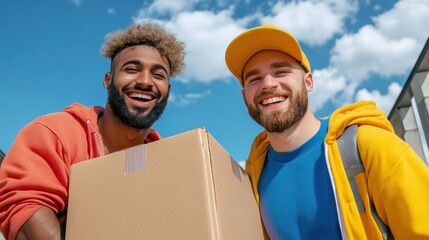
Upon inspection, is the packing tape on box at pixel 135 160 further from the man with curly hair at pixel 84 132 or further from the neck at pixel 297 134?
the neck at pixel 297 134

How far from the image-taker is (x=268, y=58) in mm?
2234

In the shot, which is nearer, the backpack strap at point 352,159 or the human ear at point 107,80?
the backpack strap at point 352,159

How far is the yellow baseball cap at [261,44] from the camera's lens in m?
2.16

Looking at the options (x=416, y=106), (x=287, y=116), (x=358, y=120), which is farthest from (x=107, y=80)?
(x=416, y=106)

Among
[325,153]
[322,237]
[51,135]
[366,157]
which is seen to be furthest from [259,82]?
[51,135]

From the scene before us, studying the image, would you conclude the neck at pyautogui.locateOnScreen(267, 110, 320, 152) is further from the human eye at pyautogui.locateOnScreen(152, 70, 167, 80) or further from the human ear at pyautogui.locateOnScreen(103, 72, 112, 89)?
A: the human ear at pyautogui.locateOnScreen(103, 72, 112, 89)

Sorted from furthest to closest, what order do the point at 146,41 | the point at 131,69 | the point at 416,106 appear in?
1. the point at 416,106
2. the point at 146,41
3. the point at 131,69

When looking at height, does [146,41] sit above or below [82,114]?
above

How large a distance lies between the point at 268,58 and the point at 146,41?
784 mm

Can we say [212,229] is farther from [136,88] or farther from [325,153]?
[136,88]

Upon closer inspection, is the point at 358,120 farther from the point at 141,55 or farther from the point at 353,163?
the point at 141,55

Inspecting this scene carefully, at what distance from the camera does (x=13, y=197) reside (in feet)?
4.74

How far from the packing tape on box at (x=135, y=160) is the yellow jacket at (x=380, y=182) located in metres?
0.87

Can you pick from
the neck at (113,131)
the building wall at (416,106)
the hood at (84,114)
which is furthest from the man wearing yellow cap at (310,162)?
the building wall at (416,106)
